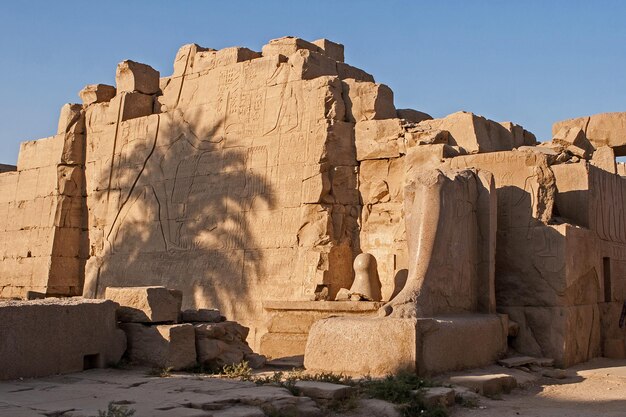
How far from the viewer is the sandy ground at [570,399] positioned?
512 centimetres

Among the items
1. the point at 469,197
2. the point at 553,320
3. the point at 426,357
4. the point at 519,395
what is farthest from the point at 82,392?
the point at 553,320

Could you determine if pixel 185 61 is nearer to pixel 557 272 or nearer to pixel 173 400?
pixel 557 272

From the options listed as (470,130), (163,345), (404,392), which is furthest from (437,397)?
(470,130)

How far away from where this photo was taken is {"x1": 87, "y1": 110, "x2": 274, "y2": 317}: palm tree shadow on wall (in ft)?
33.0

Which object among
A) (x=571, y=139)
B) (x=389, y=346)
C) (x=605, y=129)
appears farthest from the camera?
(x=605, y=129)

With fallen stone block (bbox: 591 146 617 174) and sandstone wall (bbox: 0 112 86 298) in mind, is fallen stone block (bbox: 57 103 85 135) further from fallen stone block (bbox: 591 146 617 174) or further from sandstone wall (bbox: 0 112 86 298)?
fallen stone block (bbox: 591 146 617 174)

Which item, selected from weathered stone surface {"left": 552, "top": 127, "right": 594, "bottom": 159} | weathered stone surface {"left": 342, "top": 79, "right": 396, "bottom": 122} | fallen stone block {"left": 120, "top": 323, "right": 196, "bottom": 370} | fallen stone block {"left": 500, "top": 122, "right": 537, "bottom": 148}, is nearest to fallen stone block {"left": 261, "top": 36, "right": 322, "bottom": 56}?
weathered stone surface {"left": 342, "top": 79, "right": 396, "bottom": 122}

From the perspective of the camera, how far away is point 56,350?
6090 millimetres

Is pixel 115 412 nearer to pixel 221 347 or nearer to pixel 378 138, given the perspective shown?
pixel 221 347

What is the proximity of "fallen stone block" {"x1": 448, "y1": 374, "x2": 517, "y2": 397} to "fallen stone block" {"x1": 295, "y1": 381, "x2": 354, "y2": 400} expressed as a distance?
1046 mm

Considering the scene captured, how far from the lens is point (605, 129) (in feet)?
37.8

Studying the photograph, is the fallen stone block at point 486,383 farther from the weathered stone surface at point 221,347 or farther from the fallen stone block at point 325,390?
the weathered stone surface at point 221,347

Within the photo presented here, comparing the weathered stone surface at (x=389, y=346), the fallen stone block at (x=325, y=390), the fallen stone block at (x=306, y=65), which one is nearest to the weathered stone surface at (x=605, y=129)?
the fallen stone block at (x=306, y=65)

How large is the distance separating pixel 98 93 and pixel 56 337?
7.52 metres
